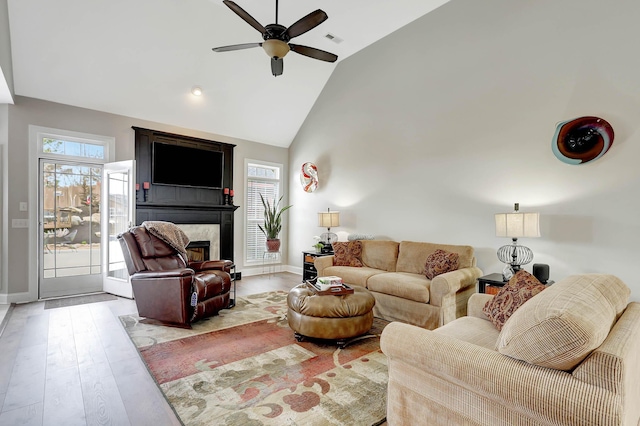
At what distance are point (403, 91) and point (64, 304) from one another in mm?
5626

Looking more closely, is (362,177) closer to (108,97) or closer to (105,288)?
(108,97)

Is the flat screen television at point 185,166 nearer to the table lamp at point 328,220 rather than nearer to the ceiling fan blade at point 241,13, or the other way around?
the table lamp at point 328,220

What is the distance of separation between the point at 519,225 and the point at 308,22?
9.07 ft

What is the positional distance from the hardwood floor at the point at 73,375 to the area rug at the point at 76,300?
35 cm

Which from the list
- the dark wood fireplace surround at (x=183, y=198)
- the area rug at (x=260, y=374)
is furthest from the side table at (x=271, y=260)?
the area rug at (x=260, y=374)

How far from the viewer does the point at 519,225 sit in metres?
3.14

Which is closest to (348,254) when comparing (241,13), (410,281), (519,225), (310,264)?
(310,264)

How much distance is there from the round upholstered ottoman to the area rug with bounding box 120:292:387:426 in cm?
15

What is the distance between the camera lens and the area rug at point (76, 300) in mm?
4247

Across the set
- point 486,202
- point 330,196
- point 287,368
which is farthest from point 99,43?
point 486,202

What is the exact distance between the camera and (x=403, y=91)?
15.7 feet

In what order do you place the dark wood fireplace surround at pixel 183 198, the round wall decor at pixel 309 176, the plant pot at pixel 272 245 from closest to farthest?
the dark wood fireplace surround at pixel 183 198
the plant pot at pixel 272 245
the round wall decor at pixel 309 176

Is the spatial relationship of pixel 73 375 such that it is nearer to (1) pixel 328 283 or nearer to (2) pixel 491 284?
(1) pixel 328 283

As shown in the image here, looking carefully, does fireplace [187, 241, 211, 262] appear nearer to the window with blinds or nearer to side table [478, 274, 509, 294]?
the window with blinds
